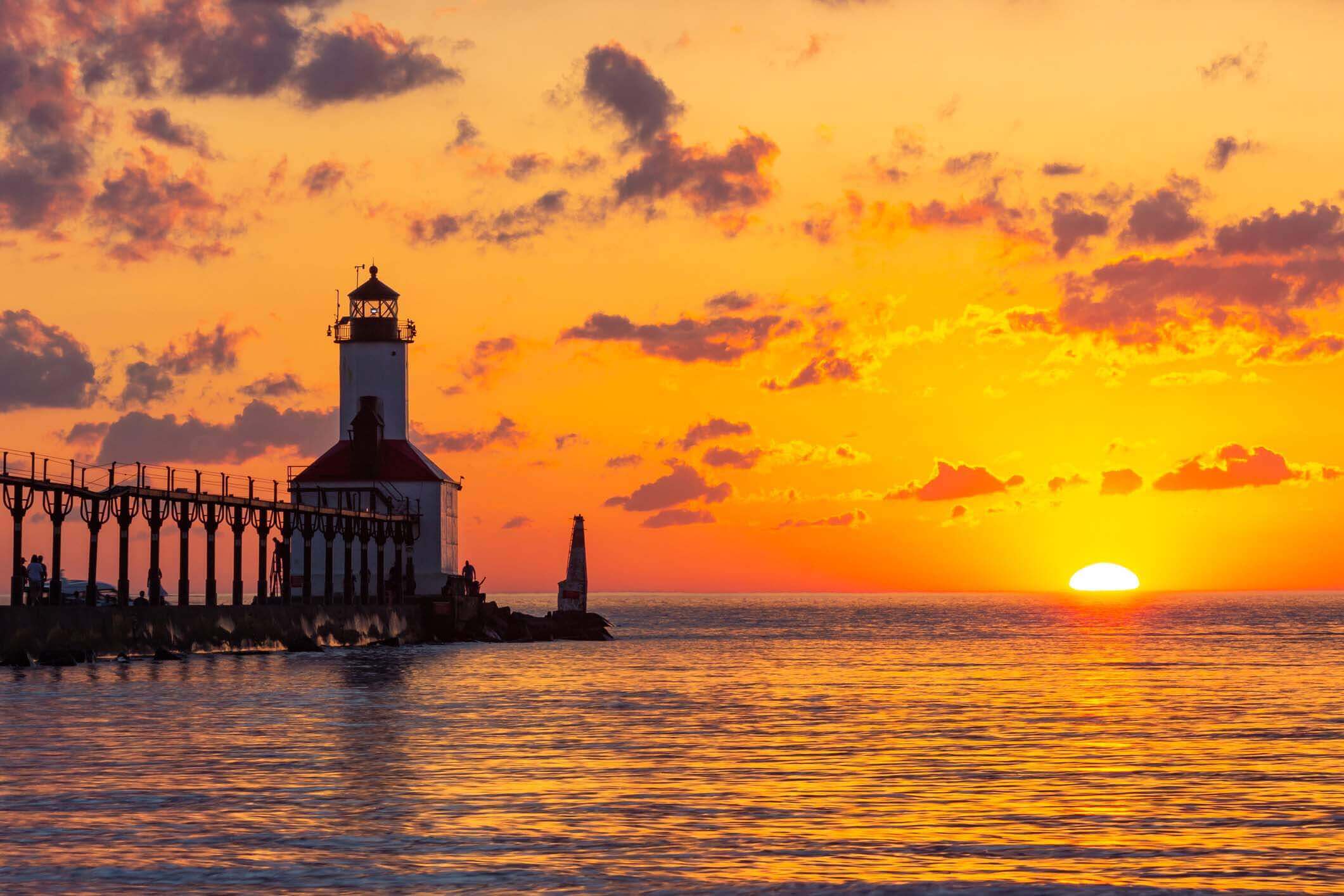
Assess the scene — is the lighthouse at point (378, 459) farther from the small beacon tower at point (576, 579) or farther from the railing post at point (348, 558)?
the small beacon tower at point (576, 579)

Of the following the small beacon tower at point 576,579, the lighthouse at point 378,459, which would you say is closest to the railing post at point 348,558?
the lighthouse at point 378,459

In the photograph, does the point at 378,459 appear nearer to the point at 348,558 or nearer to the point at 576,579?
the point at 348,558

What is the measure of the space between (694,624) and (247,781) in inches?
4799

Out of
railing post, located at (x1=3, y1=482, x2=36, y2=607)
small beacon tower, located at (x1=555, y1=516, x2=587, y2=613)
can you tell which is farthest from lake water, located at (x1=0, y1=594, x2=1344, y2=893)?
small beacon tower, located at (x1=555, y1=516, x2=587, y2=613)

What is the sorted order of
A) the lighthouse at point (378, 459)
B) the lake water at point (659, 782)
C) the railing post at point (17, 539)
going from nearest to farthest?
the lake water at point (659, 782) → the railing post at point (17, 539) → the lighthouse at point (378, 459)

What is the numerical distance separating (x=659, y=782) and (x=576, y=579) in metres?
72.2

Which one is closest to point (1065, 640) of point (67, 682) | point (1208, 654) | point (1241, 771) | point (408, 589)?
point (1208, 654)

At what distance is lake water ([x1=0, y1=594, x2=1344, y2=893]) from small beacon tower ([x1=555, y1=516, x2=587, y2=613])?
133 feet

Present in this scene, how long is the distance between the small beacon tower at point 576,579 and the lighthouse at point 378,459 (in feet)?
32.4

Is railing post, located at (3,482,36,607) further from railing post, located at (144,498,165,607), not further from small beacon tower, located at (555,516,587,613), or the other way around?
small beacon tower, located at (555,516,587,613)

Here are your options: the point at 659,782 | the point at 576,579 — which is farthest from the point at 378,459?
the point at 659,782

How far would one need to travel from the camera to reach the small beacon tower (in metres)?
94.9

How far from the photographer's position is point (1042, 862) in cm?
1839

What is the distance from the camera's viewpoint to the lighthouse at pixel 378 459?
3191 inches
